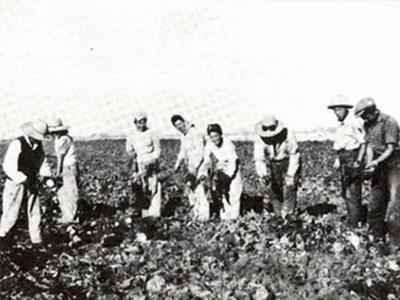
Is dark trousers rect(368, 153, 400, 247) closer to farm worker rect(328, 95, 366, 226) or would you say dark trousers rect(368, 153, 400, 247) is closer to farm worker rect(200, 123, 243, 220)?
farm worker rect(328, 95, 366, 226)

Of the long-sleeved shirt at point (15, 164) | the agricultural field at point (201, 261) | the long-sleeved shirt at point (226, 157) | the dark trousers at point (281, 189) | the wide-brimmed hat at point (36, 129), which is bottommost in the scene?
the agricultural field at point (201, 261)

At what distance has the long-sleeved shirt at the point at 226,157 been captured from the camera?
25.0 ft

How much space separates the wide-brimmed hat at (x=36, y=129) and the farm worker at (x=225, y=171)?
2284mm

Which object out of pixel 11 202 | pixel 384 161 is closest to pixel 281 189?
pixel 384 161

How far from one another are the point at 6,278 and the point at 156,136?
11.0 ft

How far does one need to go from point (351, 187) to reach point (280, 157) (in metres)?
0.94

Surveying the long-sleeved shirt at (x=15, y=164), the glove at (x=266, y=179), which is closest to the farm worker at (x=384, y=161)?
the glove at (x=266, y=179)

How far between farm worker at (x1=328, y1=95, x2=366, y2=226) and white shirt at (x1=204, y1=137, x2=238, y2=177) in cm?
136

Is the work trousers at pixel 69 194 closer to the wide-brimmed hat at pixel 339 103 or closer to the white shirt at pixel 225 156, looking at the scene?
the white shirt at pixel 225 156

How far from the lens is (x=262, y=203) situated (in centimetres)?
903

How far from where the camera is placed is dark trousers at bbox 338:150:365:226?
682 cm

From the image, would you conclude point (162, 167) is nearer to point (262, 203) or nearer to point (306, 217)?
point (262, 203)

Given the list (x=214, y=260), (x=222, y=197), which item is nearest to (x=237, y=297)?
(x=214, y=260)

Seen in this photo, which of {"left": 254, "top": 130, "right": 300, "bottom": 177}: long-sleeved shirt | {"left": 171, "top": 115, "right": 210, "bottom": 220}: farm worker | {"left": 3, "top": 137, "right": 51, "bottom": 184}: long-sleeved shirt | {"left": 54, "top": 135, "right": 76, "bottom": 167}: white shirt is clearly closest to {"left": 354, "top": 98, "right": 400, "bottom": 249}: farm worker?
{"left": 254, "top": 130, "right": 300, "bottom": 177}: long-sleeved shirt
